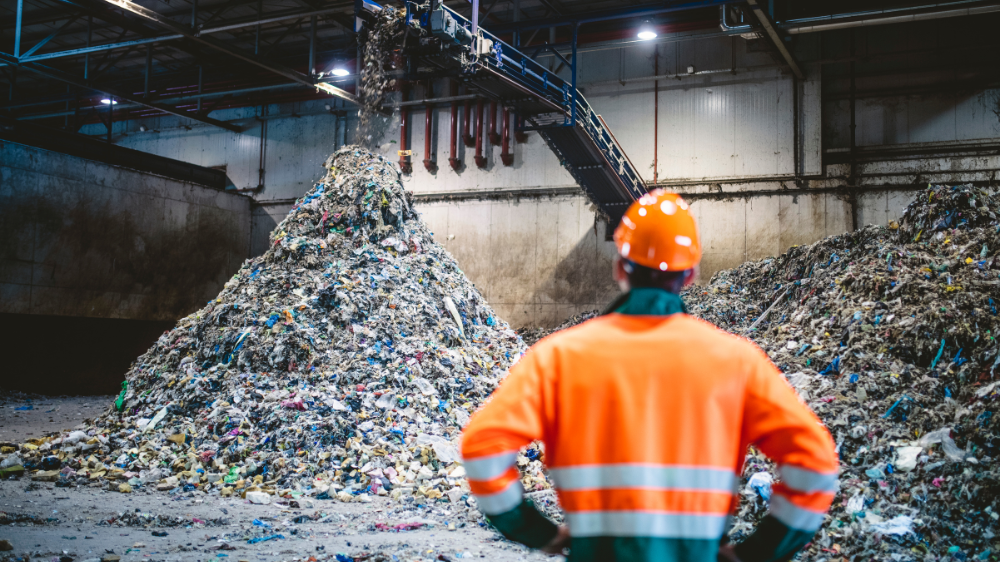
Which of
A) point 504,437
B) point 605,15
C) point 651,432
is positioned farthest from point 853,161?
point 504,437

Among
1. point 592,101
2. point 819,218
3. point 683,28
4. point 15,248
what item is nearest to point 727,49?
point 683,28

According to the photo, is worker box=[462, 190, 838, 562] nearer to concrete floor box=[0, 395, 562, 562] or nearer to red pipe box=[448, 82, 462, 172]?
concrete floor box=[0, 395, 562, 562]

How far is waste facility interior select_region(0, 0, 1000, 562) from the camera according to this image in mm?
5395

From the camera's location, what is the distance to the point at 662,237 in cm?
144

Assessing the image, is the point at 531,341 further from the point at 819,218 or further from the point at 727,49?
the point at 727,49

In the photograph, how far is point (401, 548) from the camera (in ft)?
15.1

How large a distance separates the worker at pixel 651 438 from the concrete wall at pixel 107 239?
14286mm

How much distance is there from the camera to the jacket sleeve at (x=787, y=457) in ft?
4.30

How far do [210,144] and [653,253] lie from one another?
772 inches

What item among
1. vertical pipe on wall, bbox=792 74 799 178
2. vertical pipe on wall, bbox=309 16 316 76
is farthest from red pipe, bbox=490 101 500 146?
vertical pipe on wall, bbox=792 74 799 178

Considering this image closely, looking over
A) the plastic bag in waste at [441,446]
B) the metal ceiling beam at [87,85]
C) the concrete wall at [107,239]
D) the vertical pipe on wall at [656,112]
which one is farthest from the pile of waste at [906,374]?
the metal ceiling beam at [87,85]

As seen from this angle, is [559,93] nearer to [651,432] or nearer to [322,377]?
[322,377]

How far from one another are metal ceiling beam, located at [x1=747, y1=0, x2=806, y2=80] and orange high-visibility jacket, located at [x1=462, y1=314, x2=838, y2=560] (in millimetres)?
11015

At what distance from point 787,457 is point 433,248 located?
32.7 feet
